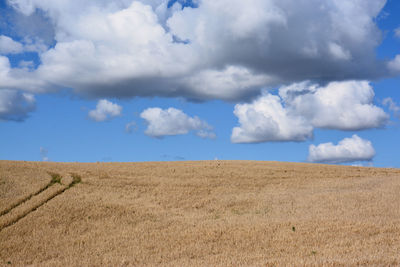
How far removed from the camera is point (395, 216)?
30.0m

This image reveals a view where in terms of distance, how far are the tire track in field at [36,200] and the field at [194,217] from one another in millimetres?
87

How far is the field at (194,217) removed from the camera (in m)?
22.3

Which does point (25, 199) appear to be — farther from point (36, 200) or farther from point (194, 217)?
point (194, 217)

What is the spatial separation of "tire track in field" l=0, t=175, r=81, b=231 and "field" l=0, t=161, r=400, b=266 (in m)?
0.09

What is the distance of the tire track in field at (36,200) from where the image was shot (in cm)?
2928

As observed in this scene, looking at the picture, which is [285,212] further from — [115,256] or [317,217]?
[115,256]

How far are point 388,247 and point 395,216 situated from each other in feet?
31.4

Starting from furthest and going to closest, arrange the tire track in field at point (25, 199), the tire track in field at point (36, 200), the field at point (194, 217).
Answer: the tire track in field at point (25, 199) → the tire track in field at point (36, 200) → the field at point (194, 217)

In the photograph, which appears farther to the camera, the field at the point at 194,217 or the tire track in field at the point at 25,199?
the tire track in field at the point at 25,199

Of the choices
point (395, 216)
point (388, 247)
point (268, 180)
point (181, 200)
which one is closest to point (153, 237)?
point (181, 200)

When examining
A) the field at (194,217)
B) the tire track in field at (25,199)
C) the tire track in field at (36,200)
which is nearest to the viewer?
the field at (194,217)

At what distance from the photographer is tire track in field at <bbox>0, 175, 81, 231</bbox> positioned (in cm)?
2928

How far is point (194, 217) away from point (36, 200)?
41.8ft

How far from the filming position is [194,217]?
102ft
